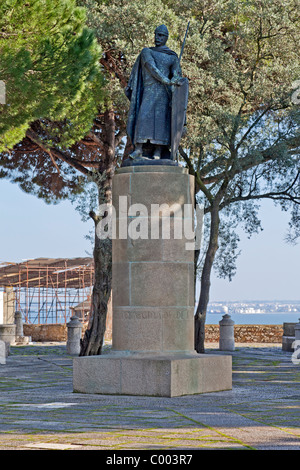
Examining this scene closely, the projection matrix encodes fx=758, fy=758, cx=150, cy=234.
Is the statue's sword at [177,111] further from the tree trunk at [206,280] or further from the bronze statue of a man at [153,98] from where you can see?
the tree trunk at [206,280]

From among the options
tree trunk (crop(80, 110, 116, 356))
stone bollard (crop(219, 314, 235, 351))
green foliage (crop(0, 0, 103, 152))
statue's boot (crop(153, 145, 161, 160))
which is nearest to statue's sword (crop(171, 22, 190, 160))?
statue's boot (crop(153, 145, 161, 160))

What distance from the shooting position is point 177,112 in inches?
378

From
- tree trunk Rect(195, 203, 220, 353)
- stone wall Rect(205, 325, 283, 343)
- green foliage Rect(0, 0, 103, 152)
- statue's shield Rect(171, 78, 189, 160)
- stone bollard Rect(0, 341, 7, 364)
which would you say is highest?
green foliage Rect(0, 0, 103, 152)

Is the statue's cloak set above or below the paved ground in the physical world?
above

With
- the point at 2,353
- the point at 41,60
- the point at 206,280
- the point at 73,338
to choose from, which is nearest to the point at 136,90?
the point at 41,60

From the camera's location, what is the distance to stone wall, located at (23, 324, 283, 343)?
2798 cm

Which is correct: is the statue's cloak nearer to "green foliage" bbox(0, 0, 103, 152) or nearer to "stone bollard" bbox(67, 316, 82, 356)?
"green foliage" bbox(0, 0, 103, 152)

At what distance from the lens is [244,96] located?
784 inches

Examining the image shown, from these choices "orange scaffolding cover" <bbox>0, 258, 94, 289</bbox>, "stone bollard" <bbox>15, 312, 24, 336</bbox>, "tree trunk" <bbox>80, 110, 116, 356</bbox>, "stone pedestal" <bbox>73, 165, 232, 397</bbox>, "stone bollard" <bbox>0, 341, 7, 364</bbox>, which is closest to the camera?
"stone pedestal" <bbox>73, 165, 232, 397</bbox>

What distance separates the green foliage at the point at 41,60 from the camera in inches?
594

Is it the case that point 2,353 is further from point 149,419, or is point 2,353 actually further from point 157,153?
point 149,419

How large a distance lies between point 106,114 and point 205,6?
3959 millimetres

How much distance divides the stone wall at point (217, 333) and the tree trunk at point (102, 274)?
358 inches

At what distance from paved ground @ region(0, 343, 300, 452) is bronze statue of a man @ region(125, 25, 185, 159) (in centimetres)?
319
